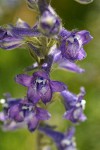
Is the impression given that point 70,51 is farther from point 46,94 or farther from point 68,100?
point 68,100

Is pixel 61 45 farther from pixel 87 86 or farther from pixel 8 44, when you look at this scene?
pixel 87 86

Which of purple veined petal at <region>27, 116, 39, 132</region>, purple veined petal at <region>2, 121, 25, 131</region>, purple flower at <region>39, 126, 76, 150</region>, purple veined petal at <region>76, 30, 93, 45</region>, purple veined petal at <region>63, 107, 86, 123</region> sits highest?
purple veined petal at <region>76, 30, 93, 45</region>

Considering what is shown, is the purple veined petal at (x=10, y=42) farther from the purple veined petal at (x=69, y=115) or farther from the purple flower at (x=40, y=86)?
the purple veined petal at (x=69, y=115)

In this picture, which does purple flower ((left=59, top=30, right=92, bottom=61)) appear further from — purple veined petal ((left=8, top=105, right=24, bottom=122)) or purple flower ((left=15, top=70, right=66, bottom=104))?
purple veined petal ((left=8, top=105, right=24, bottom=122))

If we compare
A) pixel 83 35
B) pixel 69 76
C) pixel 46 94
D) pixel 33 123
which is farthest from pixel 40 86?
pixel 69 76

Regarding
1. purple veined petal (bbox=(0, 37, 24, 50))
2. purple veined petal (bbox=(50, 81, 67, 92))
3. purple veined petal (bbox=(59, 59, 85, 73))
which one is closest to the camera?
purple veined petal (bbox=(50, 81, 67, 92))

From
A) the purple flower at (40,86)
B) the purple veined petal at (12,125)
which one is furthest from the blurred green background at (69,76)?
the purple flower at (40,86)

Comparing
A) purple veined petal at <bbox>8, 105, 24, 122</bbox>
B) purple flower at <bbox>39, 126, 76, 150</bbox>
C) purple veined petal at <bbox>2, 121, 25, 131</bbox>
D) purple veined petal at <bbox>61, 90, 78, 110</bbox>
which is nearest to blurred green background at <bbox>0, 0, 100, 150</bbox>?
purple veined petal at <bbox>2, 121, 25, 131</bbox>
